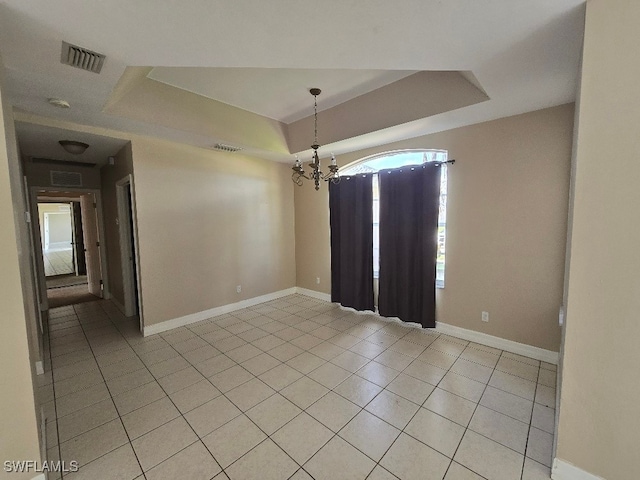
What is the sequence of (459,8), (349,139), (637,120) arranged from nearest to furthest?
1. (637,120)
2. (459,8)
3. (349,139)

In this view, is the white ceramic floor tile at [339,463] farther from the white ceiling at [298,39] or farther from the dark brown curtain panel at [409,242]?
the white ceiling at [298,39]

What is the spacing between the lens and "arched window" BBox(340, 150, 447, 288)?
334 cm

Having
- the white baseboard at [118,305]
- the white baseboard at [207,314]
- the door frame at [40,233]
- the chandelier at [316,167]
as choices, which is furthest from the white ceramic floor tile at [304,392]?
the door frame at [40,233]

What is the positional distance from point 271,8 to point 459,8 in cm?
101

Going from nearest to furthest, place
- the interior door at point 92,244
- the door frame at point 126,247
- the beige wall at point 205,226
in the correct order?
the beige wall at point 205,226 → the door frame at point 126,247 → the interior door at point 92,244

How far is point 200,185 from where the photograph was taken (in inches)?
154

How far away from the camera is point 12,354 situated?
1401 millimetres

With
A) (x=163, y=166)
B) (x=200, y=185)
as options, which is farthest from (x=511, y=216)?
(x=163, y=166)

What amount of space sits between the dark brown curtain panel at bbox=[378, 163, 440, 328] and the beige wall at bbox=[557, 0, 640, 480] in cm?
194

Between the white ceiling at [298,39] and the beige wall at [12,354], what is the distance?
0.61 metres

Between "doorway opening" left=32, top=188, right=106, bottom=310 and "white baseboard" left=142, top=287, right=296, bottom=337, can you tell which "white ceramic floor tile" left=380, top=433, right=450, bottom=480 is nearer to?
"white baseboard" left=142, top=287, right=296, bottom=337

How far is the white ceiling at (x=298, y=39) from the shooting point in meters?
1.35

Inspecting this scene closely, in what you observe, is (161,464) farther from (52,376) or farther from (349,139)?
(349,139)

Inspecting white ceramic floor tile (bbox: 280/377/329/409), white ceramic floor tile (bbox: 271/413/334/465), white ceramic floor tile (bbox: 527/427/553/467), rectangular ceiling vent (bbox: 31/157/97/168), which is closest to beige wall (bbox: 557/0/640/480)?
white ceramic floor tile (bbox: 527/427/553/467)
